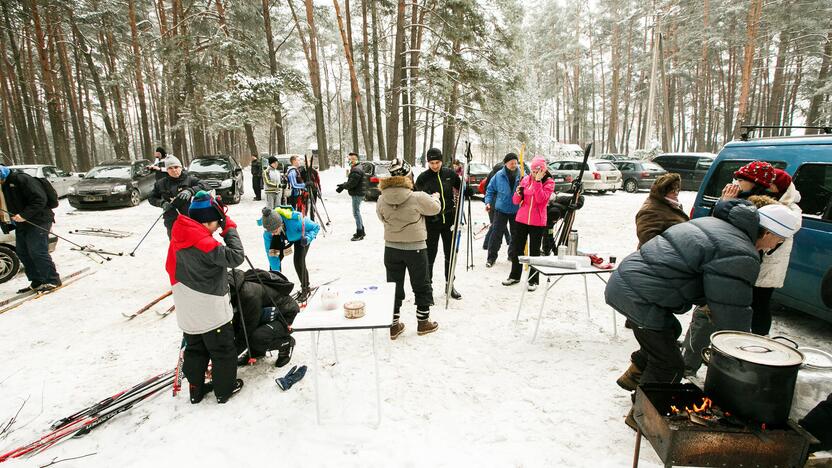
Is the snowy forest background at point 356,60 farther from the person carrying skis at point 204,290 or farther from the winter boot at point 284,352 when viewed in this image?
the person carrying skis at point 204,290

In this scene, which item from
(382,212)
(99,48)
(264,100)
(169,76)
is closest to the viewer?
(382,212)

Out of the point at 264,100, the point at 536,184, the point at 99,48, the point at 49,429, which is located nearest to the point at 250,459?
the point at 49,429

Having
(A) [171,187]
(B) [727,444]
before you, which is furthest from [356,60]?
(B) [727,444]

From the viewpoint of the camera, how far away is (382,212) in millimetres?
4098

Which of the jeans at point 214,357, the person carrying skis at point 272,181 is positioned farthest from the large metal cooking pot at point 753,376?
the person carrying skis at point 272,181

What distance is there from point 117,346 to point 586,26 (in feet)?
118

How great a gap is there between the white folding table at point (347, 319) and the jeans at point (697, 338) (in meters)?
2.56

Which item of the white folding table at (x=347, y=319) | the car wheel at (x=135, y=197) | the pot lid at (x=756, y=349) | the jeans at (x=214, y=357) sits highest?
the car wheel at (x=135, y=197)

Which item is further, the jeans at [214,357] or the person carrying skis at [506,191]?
the person carrying skis at [506,191]

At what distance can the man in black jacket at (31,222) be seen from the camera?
5.34 m

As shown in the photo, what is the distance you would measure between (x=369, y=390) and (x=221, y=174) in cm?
1241

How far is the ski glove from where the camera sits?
329 centimetres

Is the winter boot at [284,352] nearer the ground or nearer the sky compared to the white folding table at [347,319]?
nearer the ground

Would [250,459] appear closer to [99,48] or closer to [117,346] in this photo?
[117,346]
